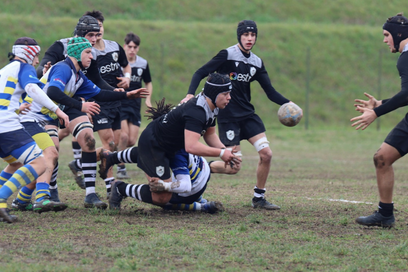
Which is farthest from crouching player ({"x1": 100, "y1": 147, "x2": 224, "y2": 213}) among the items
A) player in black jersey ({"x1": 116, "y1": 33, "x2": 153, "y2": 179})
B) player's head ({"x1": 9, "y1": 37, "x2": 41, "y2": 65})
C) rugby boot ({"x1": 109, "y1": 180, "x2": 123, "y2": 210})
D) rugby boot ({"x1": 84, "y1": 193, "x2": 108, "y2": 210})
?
player in black jersey ({"x1": 116, "y1": 33, "x2": 153, "y2": 179})

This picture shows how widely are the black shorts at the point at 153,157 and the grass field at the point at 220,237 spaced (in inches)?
20.0

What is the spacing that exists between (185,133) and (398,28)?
2.54m

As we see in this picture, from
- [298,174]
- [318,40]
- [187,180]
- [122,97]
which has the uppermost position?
[318,40]

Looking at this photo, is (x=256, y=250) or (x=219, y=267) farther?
(x=256, y=250)

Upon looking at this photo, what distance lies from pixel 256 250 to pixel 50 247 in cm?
177

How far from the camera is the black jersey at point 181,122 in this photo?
562cm

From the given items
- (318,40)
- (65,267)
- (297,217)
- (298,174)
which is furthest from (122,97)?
(318,40)

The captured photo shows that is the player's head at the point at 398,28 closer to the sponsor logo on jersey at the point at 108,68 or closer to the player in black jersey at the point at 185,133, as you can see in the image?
the player in black jersey at the point at 185,133

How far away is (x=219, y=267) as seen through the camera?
157 inches

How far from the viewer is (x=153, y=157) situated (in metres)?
6.00

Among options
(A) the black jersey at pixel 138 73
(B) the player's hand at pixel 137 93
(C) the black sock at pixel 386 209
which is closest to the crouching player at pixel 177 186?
(B) the player's hand at pixel 137 93

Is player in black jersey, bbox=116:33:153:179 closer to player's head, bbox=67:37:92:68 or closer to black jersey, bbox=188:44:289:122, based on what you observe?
black jersey, bbox=188:44:289:122

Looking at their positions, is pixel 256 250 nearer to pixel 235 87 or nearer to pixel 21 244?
pixel 21 244

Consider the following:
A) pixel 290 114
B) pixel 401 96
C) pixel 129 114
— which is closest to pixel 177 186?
pixel 290 114
